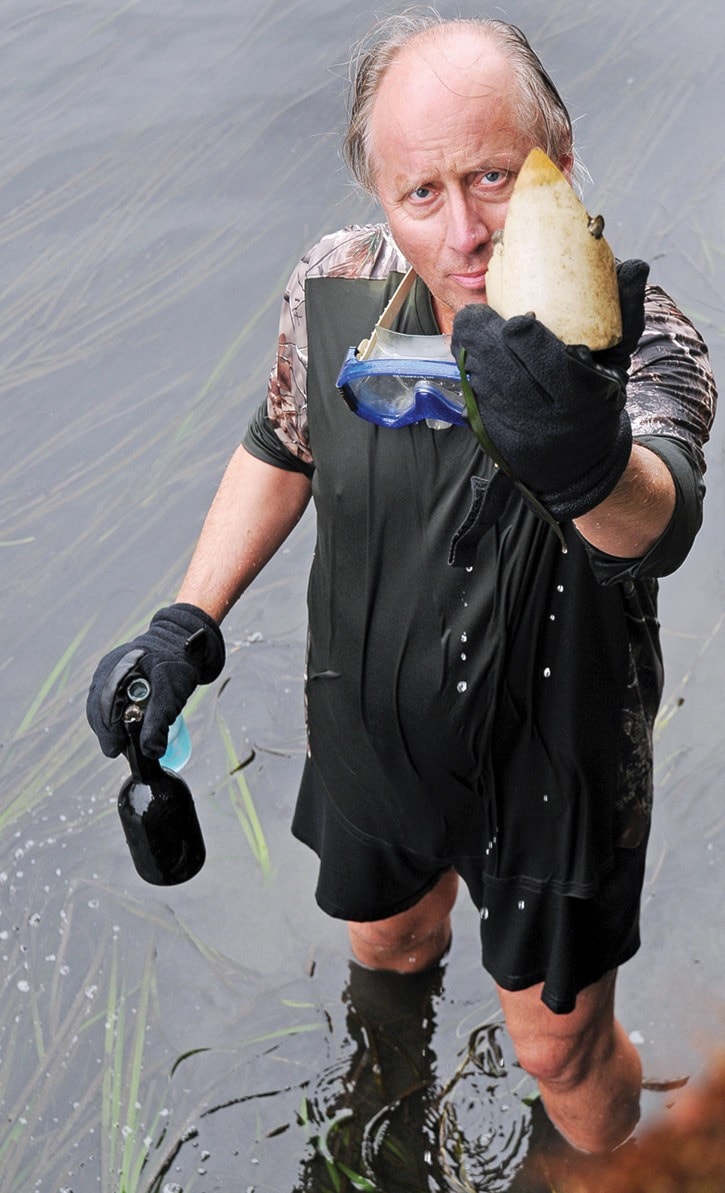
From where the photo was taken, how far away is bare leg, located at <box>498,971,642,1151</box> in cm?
192

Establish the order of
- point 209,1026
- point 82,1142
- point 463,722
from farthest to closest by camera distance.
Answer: point 209,1026
point 82,1142
point 463,722

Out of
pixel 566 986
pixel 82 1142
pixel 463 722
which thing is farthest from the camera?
pixel 82 1142

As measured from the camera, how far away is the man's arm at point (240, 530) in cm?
192

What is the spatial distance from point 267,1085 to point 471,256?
176 centimetres

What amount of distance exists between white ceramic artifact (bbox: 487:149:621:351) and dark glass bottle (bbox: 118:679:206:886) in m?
0.86

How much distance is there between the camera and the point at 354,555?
1.70 meters

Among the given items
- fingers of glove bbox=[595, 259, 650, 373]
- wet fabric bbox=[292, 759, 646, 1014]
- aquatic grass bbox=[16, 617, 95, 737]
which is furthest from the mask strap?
aquatic grass bbox=[16, 617, 95, 737]

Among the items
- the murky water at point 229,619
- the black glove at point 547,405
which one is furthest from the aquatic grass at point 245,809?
the black glove at point 547,405

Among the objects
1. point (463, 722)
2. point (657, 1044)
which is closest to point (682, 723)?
point (657, 1044)

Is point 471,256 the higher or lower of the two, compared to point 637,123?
higher

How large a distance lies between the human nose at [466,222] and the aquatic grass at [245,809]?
185 centimetres

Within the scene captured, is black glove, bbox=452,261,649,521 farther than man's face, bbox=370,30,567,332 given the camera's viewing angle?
No

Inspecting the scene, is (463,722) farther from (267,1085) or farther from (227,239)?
(227,239)

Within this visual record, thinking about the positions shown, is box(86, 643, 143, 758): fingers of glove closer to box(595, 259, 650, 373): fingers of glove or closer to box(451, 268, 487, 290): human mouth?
box(451, 268, 487, 290): human mouth
